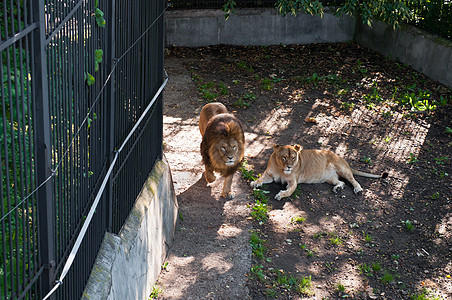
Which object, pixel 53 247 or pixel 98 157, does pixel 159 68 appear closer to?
pixel 98 157

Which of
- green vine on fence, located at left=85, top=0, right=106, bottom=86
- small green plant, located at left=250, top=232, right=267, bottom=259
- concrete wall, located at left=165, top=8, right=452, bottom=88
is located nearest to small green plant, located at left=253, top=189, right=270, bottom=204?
small green plant, located at left=250, top=232, right=267, bottom=259

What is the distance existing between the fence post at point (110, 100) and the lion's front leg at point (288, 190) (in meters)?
3.61

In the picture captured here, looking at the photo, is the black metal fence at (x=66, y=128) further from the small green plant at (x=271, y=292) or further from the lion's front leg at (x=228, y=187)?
the lion's front leg at (x=228, y=187)

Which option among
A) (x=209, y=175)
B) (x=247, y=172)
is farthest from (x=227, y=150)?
(x=247, y=172)

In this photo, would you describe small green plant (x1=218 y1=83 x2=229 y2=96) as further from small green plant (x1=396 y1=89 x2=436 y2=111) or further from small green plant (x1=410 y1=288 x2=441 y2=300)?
small green plant (x1=410 y1=288 x2=441 y2=300)

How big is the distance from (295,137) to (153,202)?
14.4 feet

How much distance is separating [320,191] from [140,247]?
3.66 meters

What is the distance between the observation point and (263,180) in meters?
8.38

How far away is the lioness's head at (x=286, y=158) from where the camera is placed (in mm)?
8141

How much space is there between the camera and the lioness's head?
8.14 meters

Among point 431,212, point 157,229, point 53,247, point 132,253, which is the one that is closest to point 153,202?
point 157,229

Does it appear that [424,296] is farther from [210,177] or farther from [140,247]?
[210,177]

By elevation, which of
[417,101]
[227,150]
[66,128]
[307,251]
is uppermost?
[66,128]

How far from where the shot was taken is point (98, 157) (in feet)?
14.6
